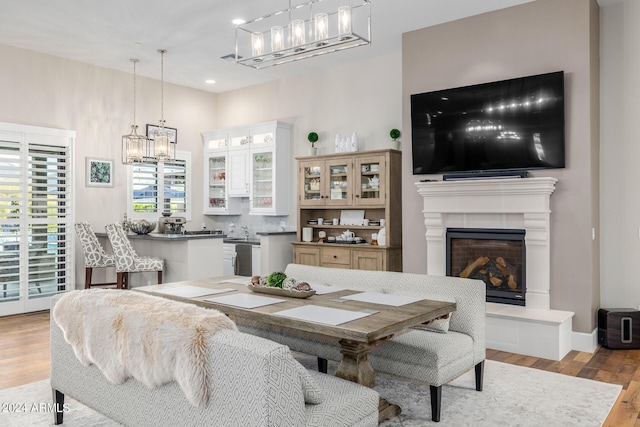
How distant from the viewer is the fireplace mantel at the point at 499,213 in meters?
4.34

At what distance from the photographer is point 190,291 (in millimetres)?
3162

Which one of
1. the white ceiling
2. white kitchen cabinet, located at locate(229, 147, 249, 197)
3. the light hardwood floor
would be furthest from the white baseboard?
white kitchen cabinet, located at locate(229, 147, 249, 197)

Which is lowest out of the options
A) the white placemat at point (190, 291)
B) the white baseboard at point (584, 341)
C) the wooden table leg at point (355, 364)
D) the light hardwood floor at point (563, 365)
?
the light hardwood floor at point (563, 365)

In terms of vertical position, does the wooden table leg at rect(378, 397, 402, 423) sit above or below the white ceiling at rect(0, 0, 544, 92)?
below

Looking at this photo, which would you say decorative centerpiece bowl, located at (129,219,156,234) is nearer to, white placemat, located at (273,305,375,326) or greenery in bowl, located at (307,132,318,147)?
greenery in bowl, located at (307,132,318,147)

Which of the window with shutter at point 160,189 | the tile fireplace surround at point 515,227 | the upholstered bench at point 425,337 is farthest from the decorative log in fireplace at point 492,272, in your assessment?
the window with shutter at point 160,189

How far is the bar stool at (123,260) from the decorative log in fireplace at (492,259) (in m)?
3.26

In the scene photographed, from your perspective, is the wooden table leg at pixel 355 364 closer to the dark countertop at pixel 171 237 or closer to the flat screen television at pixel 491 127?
the flat screen television at pixel 491 127

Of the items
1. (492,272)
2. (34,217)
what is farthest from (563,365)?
(34,217)

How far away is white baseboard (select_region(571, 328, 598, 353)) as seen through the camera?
4199 mm

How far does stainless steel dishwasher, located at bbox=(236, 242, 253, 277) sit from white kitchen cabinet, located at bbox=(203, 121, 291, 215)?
20.7 inches

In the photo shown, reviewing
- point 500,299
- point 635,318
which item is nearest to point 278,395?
point 500,299

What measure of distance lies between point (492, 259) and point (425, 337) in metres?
2.12

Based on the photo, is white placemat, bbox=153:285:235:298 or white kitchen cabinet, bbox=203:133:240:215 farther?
white kitchen cabinet, bbox=203:133:240:215
